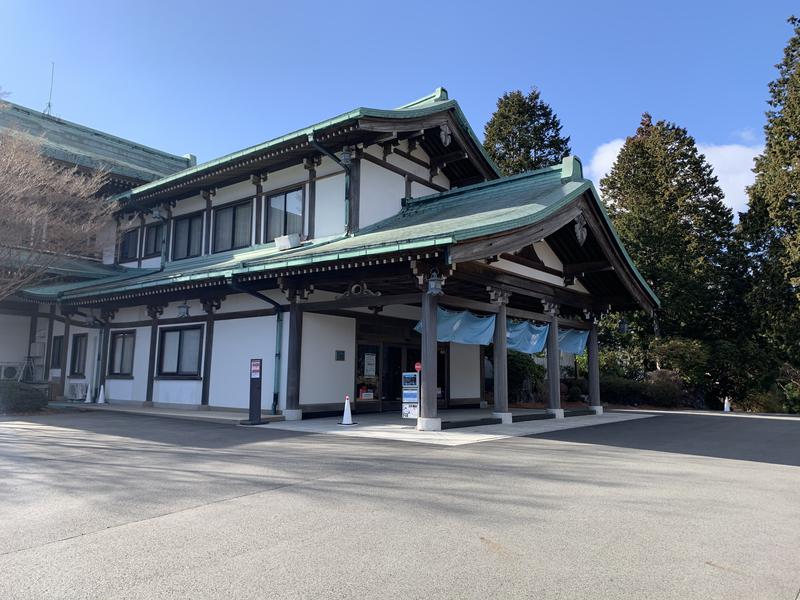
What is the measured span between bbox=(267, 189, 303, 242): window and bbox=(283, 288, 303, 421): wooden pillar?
104 inches

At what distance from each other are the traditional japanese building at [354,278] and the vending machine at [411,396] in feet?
1.51

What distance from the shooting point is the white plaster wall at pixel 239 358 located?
43.5ft

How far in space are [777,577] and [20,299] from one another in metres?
20.5

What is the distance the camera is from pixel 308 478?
6.09m

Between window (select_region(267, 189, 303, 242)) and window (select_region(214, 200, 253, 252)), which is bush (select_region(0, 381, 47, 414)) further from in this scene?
window (select_region(267, 189, 303, 242))

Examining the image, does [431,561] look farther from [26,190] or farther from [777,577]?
[26,190]

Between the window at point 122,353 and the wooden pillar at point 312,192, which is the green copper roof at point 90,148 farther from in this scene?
the wooden pillar at point 312,192

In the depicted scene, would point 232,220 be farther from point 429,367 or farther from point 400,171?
point 429,367

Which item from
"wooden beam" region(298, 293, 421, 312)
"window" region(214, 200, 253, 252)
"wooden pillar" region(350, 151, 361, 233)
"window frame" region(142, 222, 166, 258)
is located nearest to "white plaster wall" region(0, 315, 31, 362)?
"window frame" region(142, 222, 166, 258)

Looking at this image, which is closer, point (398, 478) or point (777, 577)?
point (777, 577)

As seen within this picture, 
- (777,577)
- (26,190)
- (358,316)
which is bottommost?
(777,577)

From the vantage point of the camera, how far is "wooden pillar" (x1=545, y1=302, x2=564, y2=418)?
13.7 metres

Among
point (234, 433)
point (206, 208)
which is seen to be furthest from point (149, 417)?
point (206, 208)

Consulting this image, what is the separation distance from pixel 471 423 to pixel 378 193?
20.4 ft
